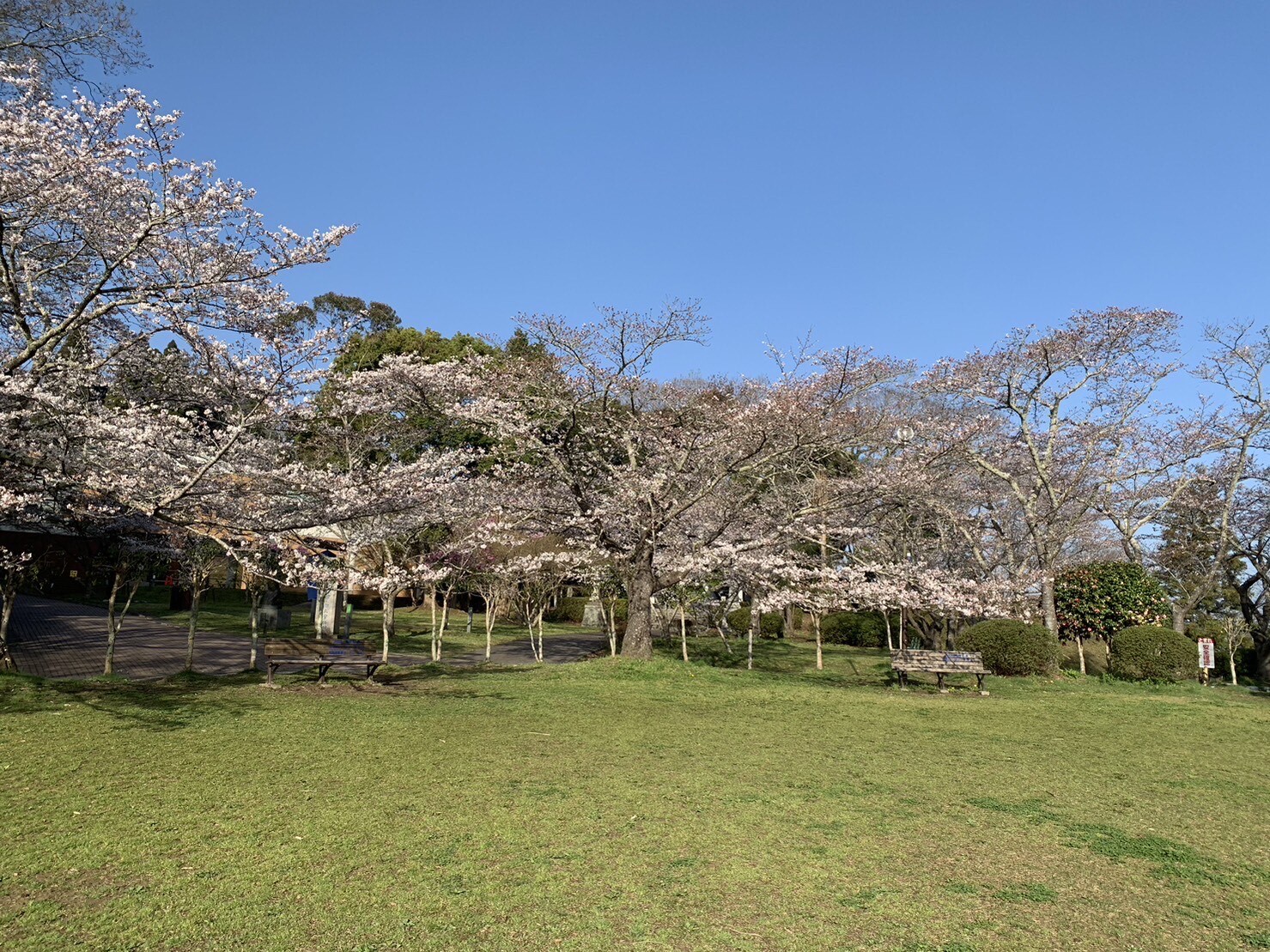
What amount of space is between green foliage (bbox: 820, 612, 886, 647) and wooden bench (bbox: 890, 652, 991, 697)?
33.5 feet

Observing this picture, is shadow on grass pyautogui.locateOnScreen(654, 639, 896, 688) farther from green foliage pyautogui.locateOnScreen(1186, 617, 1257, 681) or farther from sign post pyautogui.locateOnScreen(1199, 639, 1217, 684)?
green foliage pyautogui.locateOnScreen(1186, 617, 1257, 681)

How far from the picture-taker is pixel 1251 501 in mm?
21484

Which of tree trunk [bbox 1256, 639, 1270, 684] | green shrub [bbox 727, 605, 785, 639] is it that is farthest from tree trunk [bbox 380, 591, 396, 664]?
tree trunk [bbox 1256, 639, 1270, 684]

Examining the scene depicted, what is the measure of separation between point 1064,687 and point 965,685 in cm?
177

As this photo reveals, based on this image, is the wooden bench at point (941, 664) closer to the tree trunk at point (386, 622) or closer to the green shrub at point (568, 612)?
the tree trunk at point (386, 622)

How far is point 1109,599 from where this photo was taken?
762 inches

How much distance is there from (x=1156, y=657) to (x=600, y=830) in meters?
16.1

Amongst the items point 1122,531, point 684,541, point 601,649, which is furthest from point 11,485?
point 1122,531

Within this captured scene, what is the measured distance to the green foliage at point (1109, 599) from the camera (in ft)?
62.8

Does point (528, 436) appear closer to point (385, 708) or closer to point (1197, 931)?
point (385, 708)

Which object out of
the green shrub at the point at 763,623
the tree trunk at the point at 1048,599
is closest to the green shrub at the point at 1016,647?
the tree trunk at the point at 1048,599

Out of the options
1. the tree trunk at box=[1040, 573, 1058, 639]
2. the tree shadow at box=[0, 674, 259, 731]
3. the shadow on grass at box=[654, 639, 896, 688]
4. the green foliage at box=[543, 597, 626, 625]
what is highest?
the tree trunk at box=[1040, 573, 1058, 639]

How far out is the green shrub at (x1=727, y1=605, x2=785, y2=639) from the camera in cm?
2640

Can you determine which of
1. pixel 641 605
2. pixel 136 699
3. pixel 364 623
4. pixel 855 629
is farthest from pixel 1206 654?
pixel 364 623
